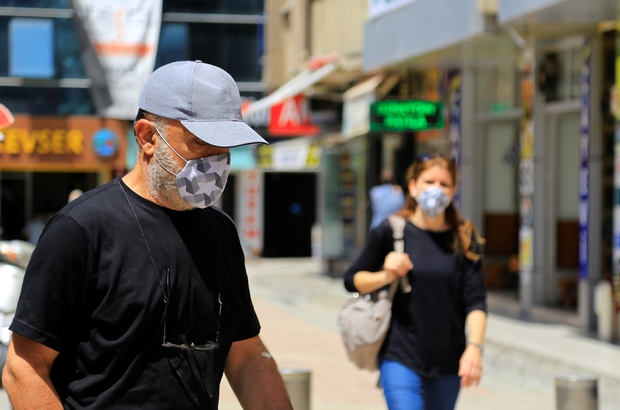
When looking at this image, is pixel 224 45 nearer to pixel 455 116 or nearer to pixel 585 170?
pixel 455 116

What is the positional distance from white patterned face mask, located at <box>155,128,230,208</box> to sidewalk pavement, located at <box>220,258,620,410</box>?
6136 mm

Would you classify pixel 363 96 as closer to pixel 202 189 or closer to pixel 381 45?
pixel 381 45

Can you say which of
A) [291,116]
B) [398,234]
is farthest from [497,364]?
[291,116]

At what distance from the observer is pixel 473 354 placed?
16.3 ft

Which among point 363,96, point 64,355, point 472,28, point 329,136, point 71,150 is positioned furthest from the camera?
point 71,150

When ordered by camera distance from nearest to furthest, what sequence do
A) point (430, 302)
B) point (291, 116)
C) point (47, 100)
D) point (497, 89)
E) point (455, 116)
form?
point (430, 302) → point (497, 89) → point (455, 116) → point (291, 116) → point (47, 100)

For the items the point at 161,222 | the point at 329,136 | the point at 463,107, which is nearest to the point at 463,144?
the point at 463,107

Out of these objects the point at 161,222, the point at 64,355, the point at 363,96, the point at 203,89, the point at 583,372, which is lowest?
the point at 583,372

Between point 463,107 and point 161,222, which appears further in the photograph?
point 463,107

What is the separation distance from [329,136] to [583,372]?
47.4 ft

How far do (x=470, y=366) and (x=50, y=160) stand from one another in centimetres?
2869

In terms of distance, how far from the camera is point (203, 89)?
2775 mm

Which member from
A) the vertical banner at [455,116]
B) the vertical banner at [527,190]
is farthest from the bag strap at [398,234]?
the vertical banner at [455,116]

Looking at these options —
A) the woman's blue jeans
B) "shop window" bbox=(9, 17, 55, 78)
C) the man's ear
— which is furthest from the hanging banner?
the man's ear
